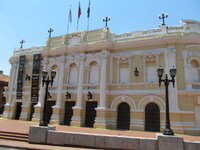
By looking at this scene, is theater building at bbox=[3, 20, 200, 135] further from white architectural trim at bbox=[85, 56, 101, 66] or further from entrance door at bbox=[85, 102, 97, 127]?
entrance door at bbox=[85, 102, 97, 127]

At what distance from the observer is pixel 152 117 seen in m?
16.6

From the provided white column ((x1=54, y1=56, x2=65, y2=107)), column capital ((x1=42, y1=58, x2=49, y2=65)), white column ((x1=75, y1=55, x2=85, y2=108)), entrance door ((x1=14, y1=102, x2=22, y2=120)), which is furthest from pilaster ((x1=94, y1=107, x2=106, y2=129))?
entrance door ((x1=14, y1=102, x2=22, y2=120))

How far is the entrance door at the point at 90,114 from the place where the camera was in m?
18.7

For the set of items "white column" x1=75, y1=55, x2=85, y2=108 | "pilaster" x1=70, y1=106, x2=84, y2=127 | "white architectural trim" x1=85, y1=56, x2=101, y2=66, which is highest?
"white architectural trim" x1=85, y1=56, x2=101, y2=66

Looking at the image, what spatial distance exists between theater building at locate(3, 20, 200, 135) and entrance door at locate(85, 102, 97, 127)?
0.11 metres

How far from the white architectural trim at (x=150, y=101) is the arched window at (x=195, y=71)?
3755mm

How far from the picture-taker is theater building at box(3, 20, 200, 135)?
1608cm

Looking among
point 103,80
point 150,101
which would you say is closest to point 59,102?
point 103,80

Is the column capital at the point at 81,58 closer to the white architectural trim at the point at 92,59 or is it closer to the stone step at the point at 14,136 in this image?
the white architectural trim at the point at 92,59

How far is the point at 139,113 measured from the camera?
660 inches

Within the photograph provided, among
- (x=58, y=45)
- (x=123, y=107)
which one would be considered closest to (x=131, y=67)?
(x=123, y=107)

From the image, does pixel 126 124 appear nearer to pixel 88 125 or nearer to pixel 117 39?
pixel 88 125

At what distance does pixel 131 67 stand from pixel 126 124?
609 cm

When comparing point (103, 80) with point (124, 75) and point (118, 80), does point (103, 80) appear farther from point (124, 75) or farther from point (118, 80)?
point (124, 75)
